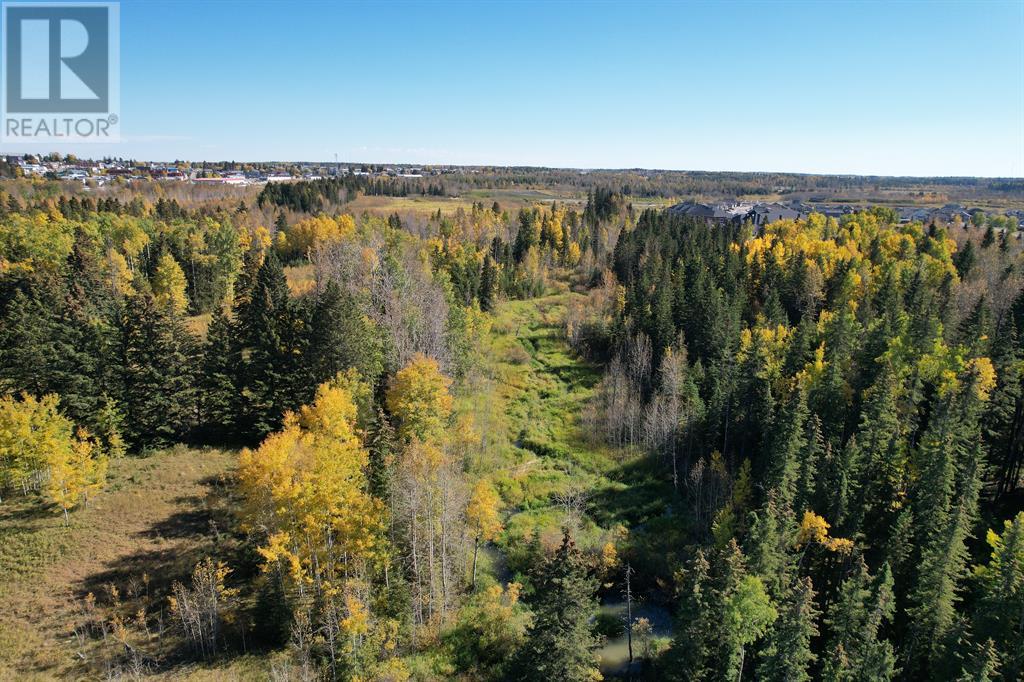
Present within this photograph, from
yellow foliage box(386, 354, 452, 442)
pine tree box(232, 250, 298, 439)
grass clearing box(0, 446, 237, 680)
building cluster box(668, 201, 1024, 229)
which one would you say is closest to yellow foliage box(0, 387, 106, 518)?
grass clearing box(0, 446, 237, 680)

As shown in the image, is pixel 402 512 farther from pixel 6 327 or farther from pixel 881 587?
pixel 6 327

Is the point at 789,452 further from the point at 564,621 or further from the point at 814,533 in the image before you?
the point at 564,621

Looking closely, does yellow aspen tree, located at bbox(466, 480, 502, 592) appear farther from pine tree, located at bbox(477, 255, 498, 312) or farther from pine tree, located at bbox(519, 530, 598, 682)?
pine tree, located at bbox(477, 255, 498, 312)

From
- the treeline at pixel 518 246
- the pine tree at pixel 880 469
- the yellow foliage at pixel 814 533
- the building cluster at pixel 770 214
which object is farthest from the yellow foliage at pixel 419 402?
the building cluster at pixel 770 214

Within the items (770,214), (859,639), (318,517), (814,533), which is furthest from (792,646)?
(770,214)

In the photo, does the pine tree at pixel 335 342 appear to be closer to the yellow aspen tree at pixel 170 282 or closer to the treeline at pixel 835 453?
the treeline at pixel 835 453
